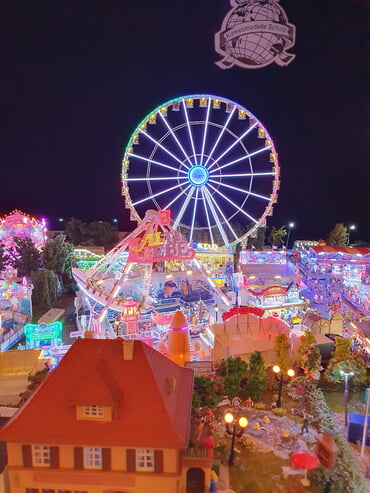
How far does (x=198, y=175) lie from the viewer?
94.0 feet

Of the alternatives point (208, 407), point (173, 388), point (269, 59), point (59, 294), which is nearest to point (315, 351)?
point (208, 407)

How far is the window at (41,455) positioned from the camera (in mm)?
10578

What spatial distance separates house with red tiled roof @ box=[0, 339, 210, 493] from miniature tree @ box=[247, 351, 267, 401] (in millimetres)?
5515

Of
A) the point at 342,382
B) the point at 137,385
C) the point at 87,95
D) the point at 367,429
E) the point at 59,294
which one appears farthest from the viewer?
the point at 87,95

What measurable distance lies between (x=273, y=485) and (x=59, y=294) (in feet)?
71.2

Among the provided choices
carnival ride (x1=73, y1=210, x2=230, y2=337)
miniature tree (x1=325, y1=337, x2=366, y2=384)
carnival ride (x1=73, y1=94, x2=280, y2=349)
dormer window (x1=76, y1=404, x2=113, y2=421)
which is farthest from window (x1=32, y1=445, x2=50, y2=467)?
miniature tree (x1=325, y1=337, x2=366, y2=384)

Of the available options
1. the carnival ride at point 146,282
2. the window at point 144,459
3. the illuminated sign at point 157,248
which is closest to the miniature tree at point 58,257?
the carnival ride at point 146,282

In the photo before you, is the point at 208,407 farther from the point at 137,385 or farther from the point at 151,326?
the point at 151,326

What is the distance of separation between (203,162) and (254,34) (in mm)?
10345

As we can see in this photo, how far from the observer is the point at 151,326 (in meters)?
22.4

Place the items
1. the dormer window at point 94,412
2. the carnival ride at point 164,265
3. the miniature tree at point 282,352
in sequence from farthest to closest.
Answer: the carnival ride at point 164,265
the miniature tree at point 282,352
the dormer window at point 94,412

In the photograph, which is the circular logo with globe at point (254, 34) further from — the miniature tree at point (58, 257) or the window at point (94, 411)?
the window at point (94, 411)

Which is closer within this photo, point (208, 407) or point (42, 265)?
point (208, 407)

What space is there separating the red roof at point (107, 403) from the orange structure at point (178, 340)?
690 centimetres
